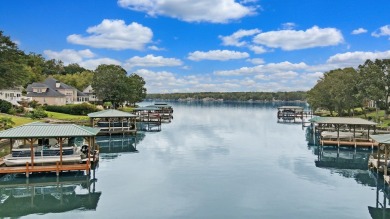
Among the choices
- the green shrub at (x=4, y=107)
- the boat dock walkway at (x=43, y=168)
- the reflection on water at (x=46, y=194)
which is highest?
the green shrub at (x=4, y=107)

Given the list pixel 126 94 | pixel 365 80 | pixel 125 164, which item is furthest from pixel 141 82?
pixel 125 164

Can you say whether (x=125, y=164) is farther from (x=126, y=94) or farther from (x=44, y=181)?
(x=126, y=94)

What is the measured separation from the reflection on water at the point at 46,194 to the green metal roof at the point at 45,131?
3.07 meters

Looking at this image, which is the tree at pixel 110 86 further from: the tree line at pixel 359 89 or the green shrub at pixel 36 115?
the tree line at pixel 359 89

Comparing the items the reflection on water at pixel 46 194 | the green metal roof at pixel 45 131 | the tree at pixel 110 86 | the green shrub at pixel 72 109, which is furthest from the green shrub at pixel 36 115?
the reflection on water at pixel 46 194

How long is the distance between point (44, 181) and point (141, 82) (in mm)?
93316

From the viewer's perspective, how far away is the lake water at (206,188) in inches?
731

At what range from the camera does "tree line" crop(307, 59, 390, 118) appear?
60719mm

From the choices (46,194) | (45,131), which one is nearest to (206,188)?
(46,194)

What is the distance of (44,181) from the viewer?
24.5m

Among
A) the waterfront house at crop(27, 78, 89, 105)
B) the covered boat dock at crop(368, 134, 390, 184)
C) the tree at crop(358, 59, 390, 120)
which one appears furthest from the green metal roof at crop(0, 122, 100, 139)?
the waterfront house at crop(27, 78, 89, 105)

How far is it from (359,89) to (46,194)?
5748 centimetres

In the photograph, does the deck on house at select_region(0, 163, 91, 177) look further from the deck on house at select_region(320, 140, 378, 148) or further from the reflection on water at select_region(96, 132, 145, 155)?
the deck on house at select_region(320, 140, 378, 148)

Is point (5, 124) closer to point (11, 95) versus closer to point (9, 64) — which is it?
point (9, 64)
